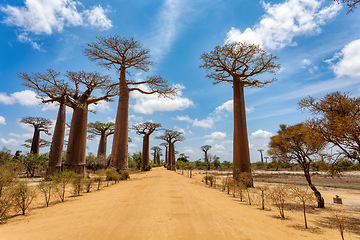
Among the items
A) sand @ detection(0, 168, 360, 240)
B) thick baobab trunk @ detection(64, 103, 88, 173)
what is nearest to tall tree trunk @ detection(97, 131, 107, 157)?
thick baobab trunk @ detection(64, 103, 88, 173)

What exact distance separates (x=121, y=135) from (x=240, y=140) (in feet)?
32.7

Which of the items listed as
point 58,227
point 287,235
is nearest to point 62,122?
point 58,227

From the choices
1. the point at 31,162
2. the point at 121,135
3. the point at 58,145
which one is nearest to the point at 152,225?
the point at 121,135

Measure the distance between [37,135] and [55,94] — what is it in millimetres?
17251

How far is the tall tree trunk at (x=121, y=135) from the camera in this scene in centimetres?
1545

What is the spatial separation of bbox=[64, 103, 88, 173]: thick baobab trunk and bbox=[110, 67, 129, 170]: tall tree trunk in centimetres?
256

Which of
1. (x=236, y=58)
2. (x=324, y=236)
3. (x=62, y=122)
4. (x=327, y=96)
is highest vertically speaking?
(x=236, y=58)

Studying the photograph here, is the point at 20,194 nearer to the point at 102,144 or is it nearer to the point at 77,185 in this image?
the point at 77,185

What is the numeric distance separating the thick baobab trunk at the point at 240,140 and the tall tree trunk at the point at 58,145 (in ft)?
48.8

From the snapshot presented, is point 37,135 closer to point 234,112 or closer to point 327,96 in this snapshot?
point 234,112

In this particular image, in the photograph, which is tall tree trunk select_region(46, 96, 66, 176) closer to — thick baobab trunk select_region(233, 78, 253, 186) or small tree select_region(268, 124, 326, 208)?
thick baobab trunk select_region(233, 78, 253, 186)

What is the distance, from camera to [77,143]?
15.4 meters

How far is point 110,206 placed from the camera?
582cm

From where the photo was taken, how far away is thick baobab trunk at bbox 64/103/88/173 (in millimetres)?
14865
